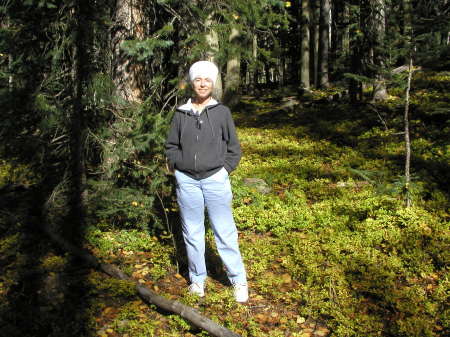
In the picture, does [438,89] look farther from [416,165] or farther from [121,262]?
[121,262]

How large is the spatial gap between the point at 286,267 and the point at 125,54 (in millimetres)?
4351

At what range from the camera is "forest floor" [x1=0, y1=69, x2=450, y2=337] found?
441 centimetres

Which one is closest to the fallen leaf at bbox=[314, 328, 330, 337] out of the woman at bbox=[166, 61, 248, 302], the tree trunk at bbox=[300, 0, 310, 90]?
the woman at bbox=[166, 61, 248, 302]

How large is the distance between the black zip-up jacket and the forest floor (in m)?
1.73

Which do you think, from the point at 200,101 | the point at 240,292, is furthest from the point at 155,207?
the point at 200,101

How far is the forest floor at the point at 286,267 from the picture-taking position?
4.41 m

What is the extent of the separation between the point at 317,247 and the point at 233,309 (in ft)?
6.14

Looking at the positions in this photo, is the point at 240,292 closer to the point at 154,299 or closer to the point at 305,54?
the point at 154,299

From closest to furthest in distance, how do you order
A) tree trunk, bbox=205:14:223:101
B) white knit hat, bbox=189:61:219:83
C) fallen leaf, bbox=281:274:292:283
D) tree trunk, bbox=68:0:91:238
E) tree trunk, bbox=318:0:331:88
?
1. white knit hat, bbox=189:61:219:83
2. fallen leaf, bbox=281:274:292:283
3. tree trunk, bbox=68:0:91:238
4. tree trunk, bbox=205:14:223:101
5. tree trunk, bbox=318:0:331:88

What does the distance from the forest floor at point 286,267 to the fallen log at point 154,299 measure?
12cm

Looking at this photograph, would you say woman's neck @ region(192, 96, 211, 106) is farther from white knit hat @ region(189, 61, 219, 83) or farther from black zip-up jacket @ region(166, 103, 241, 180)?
white knit hat @ region(189, 61, 219, 83)

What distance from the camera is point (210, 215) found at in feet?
14.9

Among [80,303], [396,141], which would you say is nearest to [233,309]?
[80,303]

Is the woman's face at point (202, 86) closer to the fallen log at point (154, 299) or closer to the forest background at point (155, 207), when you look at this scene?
the forest background at point (155, 207)
